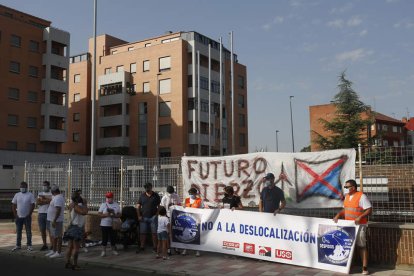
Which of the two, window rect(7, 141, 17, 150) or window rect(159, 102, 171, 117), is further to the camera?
window rect(159, 102, 171, 117)

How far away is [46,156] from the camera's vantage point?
46.0 metres

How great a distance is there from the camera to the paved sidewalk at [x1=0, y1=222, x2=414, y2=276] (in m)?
9.30

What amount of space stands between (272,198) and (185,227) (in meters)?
2.63

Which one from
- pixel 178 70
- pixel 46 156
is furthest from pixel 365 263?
pixel 178 70

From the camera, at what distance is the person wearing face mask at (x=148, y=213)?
38.8 ft

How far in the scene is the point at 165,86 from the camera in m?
54.9

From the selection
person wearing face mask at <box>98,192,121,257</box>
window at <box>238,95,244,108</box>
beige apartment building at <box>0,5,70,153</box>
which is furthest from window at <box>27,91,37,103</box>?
person wearing face mask at <box>98,192,121,257</box>

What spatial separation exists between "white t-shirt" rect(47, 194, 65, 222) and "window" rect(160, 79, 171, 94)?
4254 cm

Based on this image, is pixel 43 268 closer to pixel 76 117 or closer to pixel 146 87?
pixel 146 87

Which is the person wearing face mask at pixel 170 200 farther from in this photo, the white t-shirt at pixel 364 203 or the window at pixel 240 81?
the window at pixel 240 81

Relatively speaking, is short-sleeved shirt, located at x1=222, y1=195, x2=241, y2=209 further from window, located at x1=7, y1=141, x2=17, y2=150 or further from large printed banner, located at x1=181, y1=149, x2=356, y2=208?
window, located at x1=7, y1=141, x2=17, y2=150

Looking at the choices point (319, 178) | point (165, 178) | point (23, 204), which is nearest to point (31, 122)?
point (23, 204)

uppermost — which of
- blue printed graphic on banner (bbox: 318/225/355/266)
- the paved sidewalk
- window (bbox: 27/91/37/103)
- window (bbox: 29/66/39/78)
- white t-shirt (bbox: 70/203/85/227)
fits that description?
window (bbox: 29/66/39/78)

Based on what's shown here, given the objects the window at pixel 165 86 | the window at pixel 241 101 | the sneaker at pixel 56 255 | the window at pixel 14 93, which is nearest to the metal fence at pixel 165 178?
the sneaker at pixel 56 255
